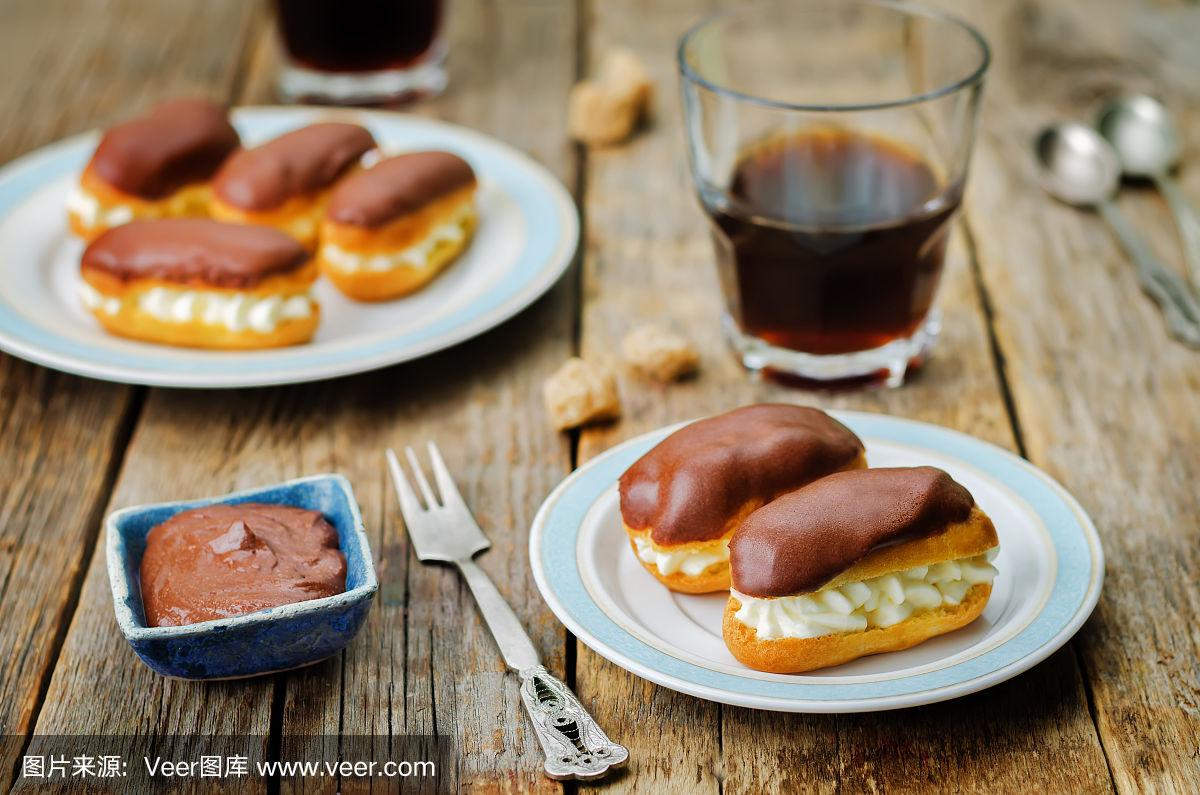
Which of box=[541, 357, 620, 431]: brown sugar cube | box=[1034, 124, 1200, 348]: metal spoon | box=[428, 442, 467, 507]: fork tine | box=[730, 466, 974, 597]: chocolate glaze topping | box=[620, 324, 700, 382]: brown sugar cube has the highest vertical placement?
box=[730, 466, 974, 597]: chocolate glaze topping

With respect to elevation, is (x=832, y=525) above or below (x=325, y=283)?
above

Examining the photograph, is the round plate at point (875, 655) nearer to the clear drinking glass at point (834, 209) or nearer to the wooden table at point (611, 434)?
the wooden table at point (611, 434)

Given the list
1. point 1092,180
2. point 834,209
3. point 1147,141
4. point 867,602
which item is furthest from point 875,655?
point 1147,141

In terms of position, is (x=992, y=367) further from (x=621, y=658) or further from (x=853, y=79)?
(x=621, y=658)

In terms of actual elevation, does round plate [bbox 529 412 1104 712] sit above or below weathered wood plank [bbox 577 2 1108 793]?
above

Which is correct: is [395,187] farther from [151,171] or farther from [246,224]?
[151,171]

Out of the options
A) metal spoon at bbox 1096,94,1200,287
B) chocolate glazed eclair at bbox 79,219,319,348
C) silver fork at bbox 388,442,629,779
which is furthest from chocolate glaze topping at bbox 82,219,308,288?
metal spoon at bbox 1096,94,1200,287

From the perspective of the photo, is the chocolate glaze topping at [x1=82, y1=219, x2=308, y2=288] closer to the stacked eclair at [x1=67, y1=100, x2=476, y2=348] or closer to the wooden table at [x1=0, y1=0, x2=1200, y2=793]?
the stacked eclair at [x1=67, y1=100, x2=476, y2=348]
